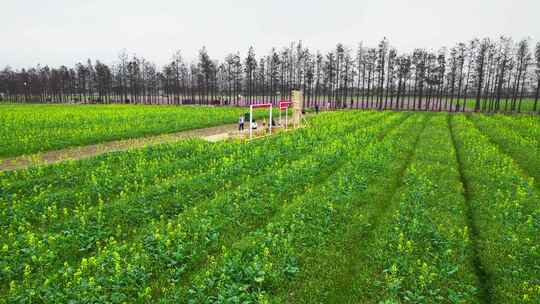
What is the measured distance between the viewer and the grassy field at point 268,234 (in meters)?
6.43

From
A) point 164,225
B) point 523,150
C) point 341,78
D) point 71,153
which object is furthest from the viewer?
point 341,78

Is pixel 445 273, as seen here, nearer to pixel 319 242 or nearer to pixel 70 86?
pixel 319 242

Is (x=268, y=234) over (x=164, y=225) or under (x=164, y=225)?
over

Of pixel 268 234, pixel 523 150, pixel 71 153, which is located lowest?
pixel 71 153

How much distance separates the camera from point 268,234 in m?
8.20

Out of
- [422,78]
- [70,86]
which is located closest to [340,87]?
[422,78]

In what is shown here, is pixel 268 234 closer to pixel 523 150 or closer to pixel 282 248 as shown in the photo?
pixel 282 248

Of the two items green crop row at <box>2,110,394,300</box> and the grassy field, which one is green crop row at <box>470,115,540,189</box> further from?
green crop row at <box>2,110,394,300</box>

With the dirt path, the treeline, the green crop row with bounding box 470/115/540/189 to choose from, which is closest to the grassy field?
the green crop row with bounding box 470/115/540/189

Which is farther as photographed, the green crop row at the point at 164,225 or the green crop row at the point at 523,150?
the green crop row at the point at 523,150

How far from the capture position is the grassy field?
643 cm

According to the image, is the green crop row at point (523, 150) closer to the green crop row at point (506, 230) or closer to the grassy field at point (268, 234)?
the grassy field at point (268, 234)

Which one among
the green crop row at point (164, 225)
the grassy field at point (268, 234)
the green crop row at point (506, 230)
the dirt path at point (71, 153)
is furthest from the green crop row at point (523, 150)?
the dirt path at point (71, 153)

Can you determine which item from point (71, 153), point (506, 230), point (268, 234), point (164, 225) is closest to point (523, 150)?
point (506, 230)
